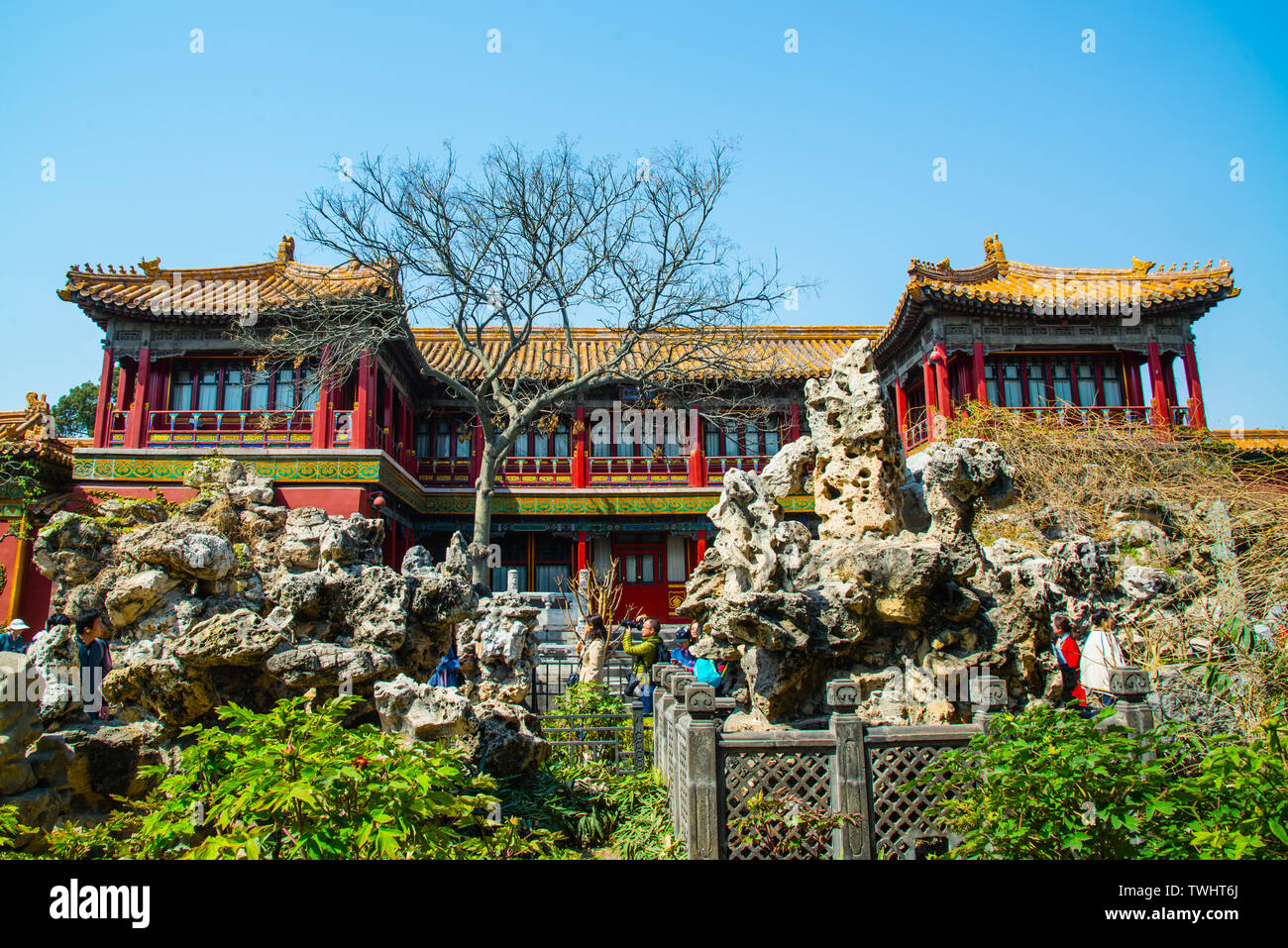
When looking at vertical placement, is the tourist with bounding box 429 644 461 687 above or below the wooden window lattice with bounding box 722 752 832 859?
above

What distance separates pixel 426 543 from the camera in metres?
21.1

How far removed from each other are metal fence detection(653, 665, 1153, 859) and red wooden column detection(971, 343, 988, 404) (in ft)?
45.4

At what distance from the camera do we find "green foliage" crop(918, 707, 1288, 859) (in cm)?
264

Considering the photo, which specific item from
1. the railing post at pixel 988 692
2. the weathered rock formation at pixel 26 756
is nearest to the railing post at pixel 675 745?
the railing post at pixel 988 692

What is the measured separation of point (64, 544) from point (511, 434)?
8.95m

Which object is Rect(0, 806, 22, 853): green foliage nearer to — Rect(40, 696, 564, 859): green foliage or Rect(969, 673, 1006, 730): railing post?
Rect(40, 696, 564, 859): green foliage

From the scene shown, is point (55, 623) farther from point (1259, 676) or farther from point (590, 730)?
point (1259, 676)

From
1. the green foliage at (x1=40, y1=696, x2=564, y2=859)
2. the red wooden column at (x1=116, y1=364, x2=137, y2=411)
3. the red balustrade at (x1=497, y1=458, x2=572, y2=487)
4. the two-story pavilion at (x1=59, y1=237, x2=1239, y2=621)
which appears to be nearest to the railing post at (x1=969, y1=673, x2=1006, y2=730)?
the green foliage at (x1=40, y1=696, x2=564, y2=859)

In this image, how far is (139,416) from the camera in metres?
16.2

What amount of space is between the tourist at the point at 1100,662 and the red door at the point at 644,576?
1551 centimetres

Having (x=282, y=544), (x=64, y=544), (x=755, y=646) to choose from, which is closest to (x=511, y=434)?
(x=282, y=544)

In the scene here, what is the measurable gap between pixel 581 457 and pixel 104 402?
34.7 ft

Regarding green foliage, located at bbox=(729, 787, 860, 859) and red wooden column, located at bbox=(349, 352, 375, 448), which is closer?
green foliage, located at bbox=(729, 787, 860, 859)

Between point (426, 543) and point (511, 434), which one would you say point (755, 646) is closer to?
point (511, 434)
